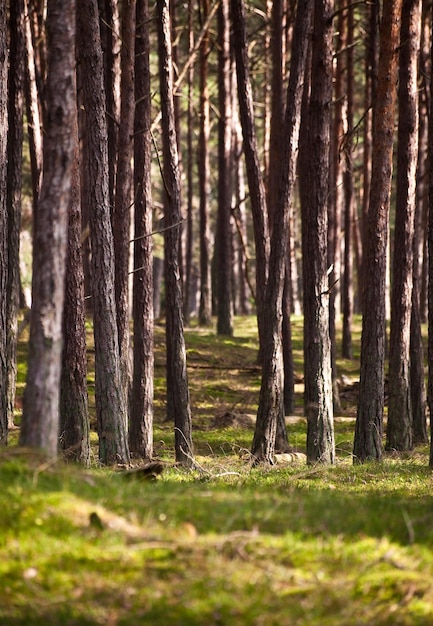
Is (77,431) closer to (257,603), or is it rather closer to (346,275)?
(257,603)

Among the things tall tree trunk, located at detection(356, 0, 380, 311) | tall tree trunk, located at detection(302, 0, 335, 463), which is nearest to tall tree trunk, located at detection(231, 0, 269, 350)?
tall tree trunk, located at detection(302, 0, 335, 463)

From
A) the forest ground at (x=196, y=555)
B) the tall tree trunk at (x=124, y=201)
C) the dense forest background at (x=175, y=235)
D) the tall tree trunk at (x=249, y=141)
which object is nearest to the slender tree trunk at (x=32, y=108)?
the dense forest background at (x=175, y=235)

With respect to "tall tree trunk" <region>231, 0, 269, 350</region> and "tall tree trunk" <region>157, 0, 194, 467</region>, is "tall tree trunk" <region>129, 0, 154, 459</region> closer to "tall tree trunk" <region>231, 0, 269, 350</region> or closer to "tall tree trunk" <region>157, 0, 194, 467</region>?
"tall tree trunk" <region>157, 0, 194, 467</region>

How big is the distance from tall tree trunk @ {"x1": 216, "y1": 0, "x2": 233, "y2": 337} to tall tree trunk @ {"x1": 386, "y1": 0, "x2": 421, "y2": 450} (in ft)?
41.2

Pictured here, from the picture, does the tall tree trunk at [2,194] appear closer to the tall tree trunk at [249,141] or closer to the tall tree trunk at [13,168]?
the tall tree trunk at [13,168]

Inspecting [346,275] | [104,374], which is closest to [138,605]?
[104,374]

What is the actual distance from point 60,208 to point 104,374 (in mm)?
5115

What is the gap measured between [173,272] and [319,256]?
8.49 ft

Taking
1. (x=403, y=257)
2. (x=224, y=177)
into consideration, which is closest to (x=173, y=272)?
(x=403, y=257)

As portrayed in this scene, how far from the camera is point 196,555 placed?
661 centimetres

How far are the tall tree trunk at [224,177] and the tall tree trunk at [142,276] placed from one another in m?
12.3

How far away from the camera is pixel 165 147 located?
15477 millimetres

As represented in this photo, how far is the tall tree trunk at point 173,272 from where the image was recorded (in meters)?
15.4

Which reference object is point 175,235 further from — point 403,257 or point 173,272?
point 403,257
